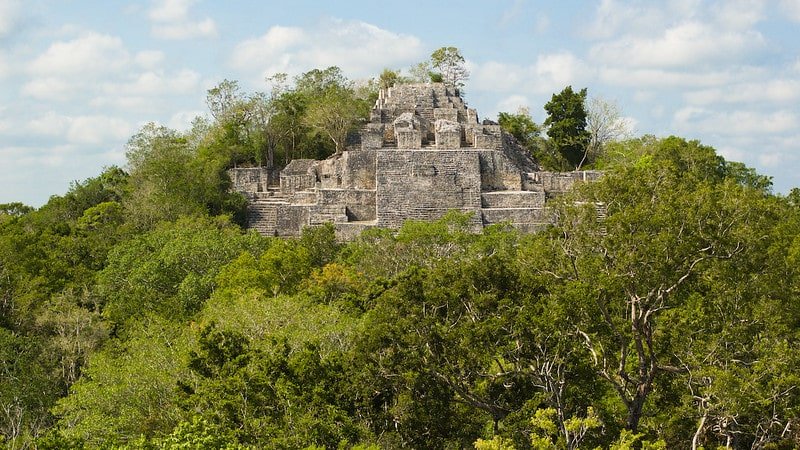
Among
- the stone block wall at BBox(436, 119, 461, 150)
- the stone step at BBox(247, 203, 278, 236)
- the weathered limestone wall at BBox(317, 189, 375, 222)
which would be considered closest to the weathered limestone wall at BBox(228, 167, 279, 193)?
the stone step at BBox(247, 203, 278, 236)

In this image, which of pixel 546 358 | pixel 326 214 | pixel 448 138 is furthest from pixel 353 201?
pixel 546 358

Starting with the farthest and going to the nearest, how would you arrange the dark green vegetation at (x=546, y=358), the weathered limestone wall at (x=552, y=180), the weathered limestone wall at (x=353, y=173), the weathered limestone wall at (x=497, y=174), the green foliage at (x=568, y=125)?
the green foliage at (x=568, y=125) < the weathered limestone wall at (x=552, y=180) < the weathered limestone wall at (x=497, y=174) < the weathered limestone wall at (x=353, y=173) < the dark green vegetation at (x=546, y=358)

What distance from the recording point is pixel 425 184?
1430 inches

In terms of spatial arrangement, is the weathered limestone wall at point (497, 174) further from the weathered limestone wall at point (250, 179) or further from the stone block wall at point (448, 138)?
the weathered limestone wall at point (250, 179)

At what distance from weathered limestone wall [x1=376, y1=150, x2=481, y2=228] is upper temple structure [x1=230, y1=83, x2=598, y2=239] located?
0.04 metres

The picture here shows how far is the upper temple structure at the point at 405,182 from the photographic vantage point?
35.7m

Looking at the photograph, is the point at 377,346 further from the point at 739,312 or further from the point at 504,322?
the point at 739,312

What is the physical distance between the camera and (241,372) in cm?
1563

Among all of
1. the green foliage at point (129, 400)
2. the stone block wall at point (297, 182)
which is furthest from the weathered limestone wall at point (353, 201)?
the green foliage at point (129, 400)

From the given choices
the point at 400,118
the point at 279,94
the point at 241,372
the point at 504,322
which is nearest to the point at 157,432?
the point at 241,372

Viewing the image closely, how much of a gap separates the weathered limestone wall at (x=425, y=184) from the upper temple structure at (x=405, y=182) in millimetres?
35

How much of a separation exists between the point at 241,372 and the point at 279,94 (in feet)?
94.7

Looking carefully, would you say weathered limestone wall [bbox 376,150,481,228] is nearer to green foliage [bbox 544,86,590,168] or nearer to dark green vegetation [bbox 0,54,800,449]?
green foliage [bbox 544,86,590,168]

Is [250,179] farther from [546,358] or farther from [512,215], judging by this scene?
[546,358]
